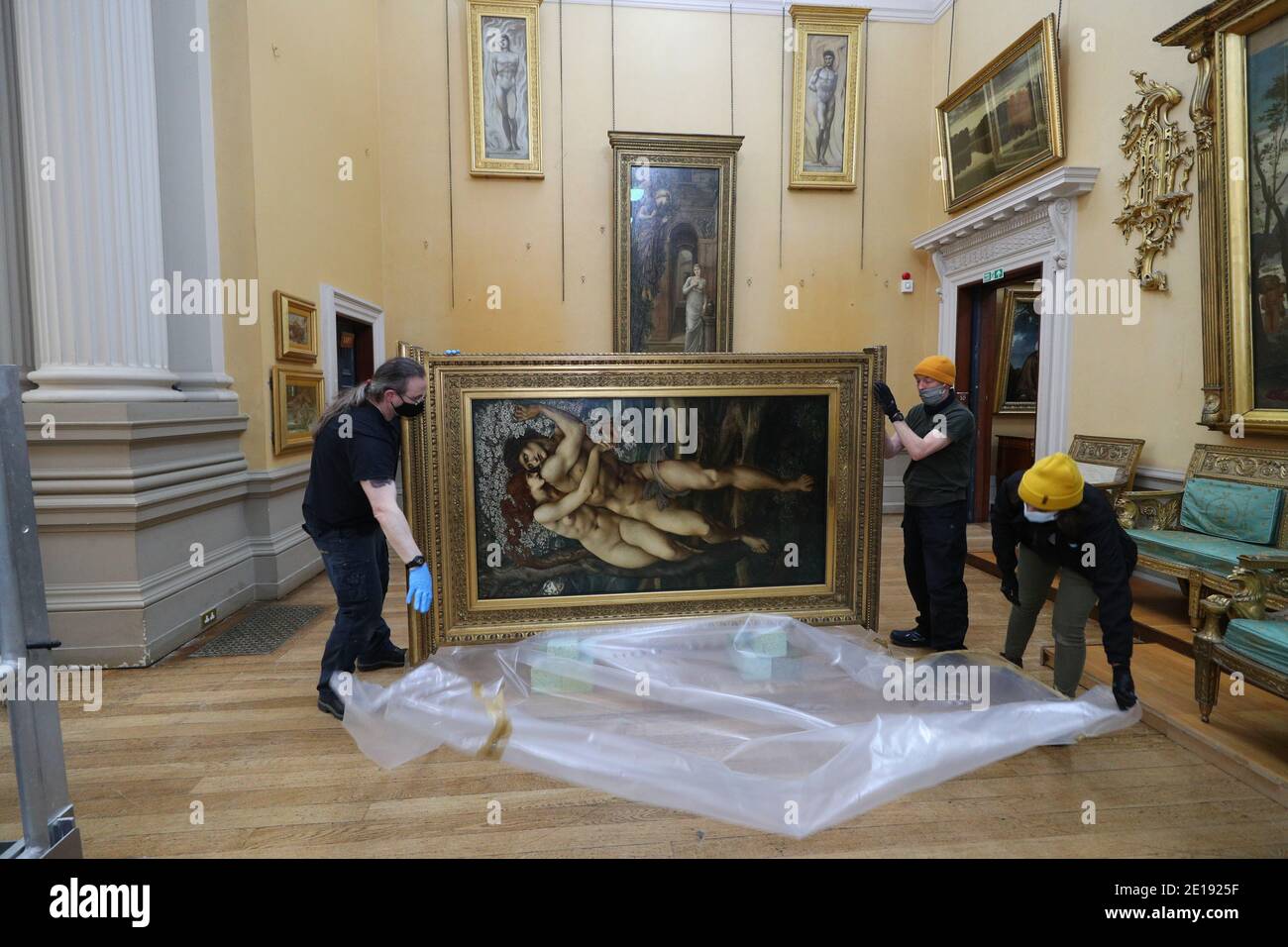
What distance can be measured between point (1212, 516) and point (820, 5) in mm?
7165

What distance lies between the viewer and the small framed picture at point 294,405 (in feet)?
17.8

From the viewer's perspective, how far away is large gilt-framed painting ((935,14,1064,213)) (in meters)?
6.13

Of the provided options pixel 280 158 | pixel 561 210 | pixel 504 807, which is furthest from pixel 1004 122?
pixel 504 807

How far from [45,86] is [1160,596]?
7812mm

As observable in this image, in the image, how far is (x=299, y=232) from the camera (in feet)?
19.1

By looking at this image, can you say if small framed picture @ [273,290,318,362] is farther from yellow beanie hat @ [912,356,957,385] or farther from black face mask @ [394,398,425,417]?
yellow beanie hat @ [912,356,957,385]

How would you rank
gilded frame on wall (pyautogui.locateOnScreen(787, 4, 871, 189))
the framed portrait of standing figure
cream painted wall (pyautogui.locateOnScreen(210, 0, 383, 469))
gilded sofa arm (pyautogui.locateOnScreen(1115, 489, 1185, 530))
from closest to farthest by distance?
1. gilded sofa arm (pyautogui.locateOnScreen(1115, 489, 1185, 530))
2. cream painted wall (pyautogui.locateOnScreen(210, 0, 383, 469))
3. the framed portrait of standing figure
4. gilded frame on wall (pyautogui.locateOnScreen(787, 4, 871, 189))

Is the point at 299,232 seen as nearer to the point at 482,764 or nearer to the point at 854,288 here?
the point at 482,764

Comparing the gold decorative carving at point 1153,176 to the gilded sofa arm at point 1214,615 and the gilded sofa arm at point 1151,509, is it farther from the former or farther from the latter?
the gilded sofa arm at point 1214,615

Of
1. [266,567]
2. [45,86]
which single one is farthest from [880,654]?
[45,86]

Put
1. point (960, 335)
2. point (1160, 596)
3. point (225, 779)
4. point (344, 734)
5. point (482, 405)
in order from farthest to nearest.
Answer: point (960, 335) → point (1160, 596) → point (482, 405) → point (344, 734) → point (225, 779)

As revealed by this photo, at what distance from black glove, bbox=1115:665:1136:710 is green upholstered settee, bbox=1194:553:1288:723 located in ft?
1.48

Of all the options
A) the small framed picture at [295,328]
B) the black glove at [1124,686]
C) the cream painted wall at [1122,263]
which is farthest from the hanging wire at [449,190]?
the black glove at [1124,686]

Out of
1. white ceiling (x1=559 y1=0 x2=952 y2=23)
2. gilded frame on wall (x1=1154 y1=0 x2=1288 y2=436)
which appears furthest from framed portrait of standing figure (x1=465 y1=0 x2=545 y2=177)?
gilded frame on wall (x1=1154 y1=0 x2=1288 y2=436)
